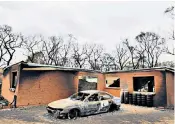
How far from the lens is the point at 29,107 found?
11.1m

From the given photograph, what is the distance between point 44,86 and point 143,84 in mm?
7954

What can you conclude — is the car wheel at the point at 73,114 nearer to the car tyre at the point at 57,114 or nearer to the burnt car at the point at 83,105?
the burnt car at the point at 83,105

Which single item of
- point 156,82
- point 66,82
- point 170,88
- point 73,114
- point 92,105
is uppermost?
point 156,82

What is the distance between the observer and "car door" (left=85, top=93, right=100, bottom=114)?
9172mm

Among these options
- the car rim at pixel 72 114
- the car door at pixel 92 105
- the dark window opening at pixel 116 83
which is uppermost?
the dark window opening at pixel 116 83

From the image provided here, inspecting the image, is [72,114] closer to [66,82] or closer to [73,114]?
[73,114]

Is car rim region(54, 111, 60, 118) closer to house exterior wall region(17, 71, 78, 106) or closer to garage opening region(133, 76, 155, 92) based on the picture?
house exterior wall region(17, 71, 78, 106)

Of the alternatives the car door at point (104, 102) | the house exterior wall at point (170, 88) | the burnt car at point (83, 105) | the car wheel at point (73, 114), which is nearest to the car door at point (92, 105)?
the burnt car at point (83, 105)

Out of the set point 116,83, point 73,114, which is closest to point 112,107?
point 73,114

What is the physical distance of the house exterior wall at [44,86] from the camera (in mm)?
11406

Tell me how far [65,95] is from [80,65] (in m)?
26.4

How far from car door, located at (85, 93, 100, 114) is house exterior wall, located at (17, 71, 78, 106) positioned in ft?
12.7

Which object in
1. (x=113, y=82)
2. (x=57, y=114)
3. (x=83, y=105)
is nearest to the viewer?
(x=57, y=114)

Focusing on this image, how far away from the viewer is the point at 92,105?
30.8 feet
